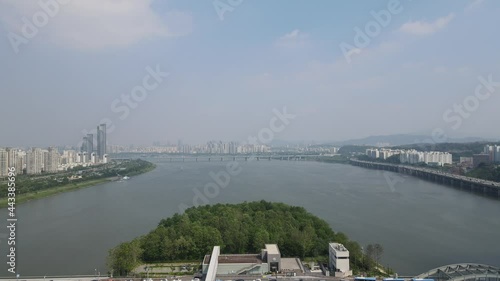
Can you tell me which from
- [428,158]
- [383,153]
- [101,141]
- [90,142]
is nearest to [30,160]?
[101,141]

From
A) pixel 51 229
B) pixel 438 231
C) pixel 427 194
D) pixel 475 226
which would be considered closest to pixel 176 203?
pixel 51 229

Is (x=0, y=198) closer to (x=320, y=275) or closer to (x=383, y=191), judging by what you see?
(x=320, y=275)

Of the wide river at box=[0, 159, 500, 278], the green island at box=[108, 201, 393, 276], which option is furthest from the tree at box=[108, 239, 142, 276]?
the wide river at box=[0, 159, 500, 278]

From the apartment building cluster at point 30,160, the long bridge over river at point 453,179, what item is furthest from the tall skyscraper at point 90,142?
the long bridge over river at point 453,179

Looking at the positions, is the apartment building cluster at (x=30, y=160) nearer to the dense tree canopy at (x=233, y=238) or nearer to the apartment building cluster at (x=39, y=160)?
the apartment building cluster at (x=39, y=160)

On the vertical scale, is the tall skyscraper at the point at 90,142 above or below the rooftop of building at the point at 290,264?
above

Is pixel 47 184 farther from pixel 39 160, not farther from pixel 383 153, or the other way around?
pixel 383 153

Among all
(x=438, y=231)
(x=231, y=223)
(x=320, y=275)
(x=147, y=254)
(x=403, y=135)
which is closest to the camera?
(x=320, y=275)

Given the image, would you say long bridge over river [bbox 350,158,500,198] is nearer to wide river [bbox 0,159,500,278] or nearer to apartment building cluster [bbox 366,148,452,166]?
wide river [bbox 0,159,500,278]
